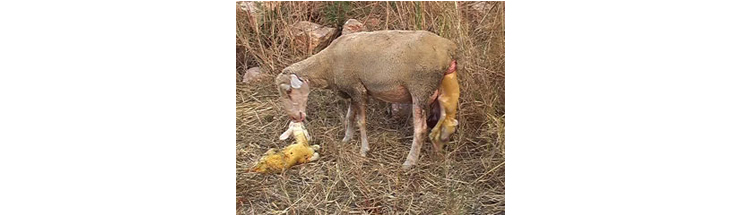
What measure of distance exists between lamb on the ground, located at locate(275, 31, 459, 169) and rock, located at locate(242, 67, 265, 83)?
0.08m

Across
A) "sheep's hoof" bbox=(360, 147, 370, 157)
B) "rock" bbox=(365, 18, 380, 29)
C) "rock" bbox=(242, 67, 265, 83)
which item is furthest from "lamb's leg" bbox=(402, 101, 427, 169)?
"rock" bbox=(242, 67, 265, 83)

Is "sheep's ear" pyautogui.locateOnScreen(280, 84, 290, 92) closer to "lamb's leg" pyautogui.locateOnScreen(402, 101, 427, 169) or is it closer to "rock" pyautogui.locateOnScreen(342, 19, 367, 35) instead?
"rock" pyautogui.locateOnScreen(342, 19, 367, 35)

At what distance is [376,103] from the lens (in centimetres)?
264

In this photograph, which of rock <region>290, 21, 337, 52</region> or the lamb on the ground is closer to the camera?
the lamb on the ground

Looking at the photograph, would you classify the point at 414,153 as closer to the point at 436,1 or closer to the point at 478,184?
the point at 478,184

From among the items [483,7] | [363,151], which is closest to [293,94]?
[363,151]

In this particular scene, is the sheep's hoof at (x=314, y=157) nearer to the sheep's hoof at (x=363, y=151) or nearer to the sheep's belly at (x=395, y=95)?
the sheep's hoof at (x=363, y=151)

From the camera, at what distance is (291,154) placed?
262 cm

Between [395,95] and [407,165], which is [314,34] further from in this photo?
[407,165]

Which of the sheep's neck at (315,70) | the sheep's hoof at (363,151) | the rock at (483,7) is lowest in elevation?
the sheep's hoof at (363,151)

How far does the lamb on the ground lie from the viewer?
2.54 meters

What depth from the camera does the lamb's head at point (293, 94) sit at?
8.61 feet

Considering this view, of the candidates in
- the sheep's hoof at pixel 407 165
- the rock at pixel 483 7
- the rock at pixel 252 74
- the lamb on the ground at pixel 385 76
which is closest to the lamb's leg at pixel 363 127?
the lamb on the ground at pixel 385 76

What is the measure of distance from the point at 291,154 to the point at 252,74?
10.9 inches
